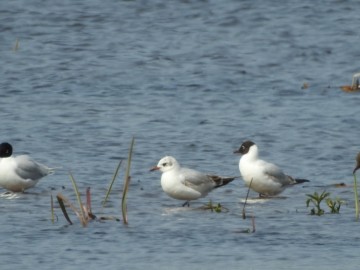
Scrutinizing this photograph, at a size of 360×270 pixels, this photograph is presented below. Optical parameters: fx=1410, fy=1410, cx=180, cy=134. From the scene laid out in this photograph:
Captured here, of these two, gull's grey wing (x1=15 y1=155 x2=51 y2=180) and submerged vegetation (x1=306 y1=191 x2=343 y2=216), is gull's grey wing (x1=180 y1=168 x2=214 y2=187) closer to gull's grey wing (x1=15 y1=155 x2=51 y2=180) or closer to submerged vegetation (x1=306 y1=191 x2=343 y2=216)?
submerged vegetation (x1=306 y1=191 x2=343 y2=216)

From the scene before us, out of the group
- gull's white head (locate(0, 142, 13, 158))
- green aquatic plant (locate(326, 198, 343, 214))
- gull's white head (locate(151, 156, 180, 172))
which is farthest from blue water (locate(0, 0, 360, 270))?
gull's white head (locate(0, 142, 13, 158))

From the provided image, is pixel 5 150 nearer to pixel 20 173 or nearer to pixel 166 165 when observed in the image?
pixel 20 173

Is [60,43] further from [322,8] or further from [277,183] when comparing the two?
[277,183]

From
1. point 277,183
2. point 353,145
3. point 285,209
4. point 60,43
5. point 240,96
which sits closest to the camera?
point 285,209

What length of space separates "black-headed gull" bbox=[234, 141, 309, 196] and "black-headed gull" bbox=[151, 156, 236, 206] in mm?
293

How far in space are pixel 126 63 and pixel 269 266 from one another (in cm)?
1337

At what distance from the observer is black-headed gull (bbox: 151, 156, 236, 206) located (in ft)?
51.4

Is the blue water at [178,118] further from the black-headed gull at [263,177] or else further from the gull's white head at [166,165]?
the gull's white head at [166,165]

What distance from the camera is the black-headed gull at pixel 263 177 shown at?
645 inches

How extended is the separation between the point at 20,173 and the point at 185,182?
2.11m

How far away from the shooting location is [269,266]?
12133mm

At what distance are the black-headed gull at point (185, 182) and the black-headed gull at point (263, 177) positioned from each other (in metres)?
0.29

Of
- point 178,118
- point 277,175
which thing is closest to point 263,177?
point 277,175

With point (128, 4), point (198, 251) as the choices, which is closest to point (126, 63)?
point (128, 4)
